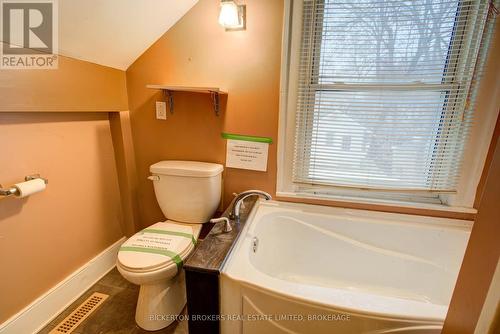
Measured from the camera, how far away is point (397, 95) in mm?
1344

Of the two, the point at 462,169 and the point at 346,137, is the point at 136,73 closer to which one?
the point at 346,137

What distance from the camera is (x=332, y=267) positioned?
1556mm

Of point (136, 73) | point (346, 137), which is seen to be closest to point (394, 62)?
point (346, 137)

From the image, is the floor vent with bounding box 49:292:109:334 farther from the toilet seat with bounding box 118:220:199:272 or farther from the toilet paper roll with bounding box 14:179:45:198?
the toilet paper roll with bounding box 14:179:45:198

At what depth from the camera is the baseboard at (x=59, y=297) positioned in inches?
47.1

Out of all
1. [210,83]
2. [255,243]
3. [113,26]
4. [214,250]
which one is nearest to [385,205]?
[255,243]

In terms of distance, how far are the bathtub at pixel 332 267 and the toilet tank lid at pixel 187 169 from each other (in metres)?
0.39

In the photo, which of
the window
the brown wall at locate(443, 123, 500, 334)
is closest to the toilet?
the window

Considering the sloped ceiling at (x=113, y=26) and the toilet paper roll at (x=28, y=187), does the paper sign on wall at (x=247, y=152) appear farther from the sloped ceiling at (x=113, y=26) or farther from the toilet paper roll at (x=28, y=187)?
the toilet paper roll at (x=28, y=187)

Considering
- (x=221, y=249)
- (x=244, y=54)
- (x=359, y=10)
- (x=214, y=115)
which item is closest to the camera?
(x=221, y=249)

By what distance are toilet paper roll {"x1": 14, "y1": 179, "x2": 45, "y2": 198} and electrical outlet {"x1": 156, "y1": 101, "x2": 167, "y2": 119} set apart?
0.79 m

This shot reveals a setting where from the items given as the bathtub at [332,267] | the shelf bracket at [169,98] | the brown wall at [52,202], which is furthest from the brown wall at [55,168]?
the bathtub at [332,267]

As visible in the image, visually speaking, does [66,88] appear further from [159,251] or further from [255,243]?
[255,243]

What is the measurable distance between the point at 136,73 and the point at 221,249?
1379mm
